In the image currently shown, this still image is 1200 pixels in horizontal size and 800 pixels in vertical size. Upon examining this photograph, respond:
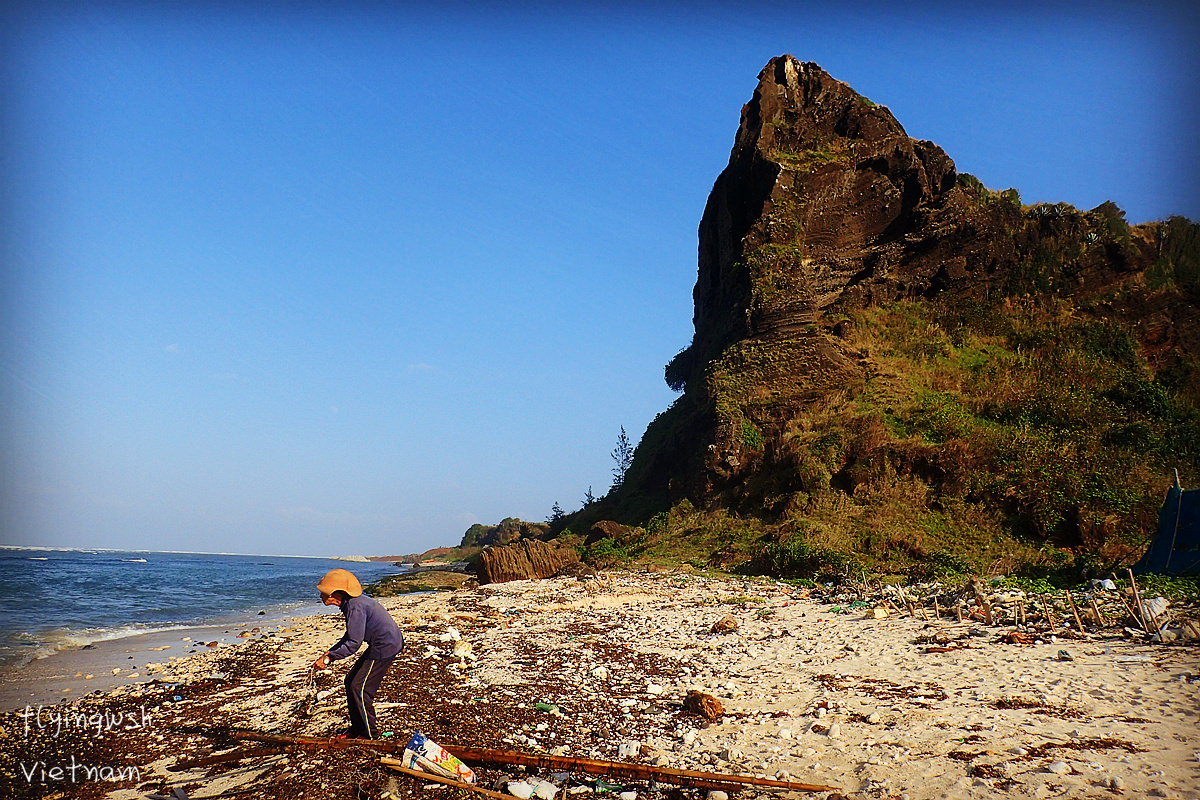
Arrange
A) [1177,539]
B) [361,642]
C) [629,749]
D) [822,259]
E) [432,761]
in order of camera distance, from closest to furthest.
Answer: [432,761] → [629,749] → [361,642] → [1177,539] → [822,259]

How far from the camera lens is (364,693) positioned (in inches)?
234

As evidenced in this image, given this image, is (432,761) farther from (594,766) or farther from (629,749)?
(629,749)

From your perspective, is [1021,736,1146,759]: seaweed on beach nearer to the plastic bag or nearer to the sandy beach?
the sandy beach

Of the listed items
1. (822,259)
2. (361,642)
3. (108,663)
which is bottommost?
(108,663)

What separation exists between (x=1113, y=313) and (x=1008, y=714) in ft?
93.4

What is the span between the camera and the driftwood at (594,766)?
4633mm

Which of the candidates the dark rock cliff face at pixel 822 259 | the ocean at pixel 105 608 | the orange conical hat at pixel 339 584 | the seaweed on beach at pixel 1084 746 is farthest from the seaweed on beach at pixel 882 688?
the dark rock cliff face at pixel 822 259

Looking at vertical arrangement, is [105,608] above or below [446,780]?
below

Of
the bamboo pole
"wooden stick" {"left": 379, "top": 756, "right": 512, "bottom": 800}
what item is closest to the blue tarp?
the bamboo pole

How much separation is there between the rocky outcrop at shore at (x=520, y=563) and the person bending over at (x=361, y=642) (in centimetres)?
1619

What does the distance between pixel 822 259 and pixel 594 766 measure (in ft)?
101

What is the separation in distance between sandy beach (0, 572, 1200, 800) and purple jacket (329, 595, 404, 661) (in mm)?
773

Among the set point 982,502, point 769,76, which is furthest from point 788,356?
point 769,76

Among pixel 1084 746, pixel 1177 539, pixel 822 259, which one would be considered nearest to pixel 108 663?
pixel 1084 746
